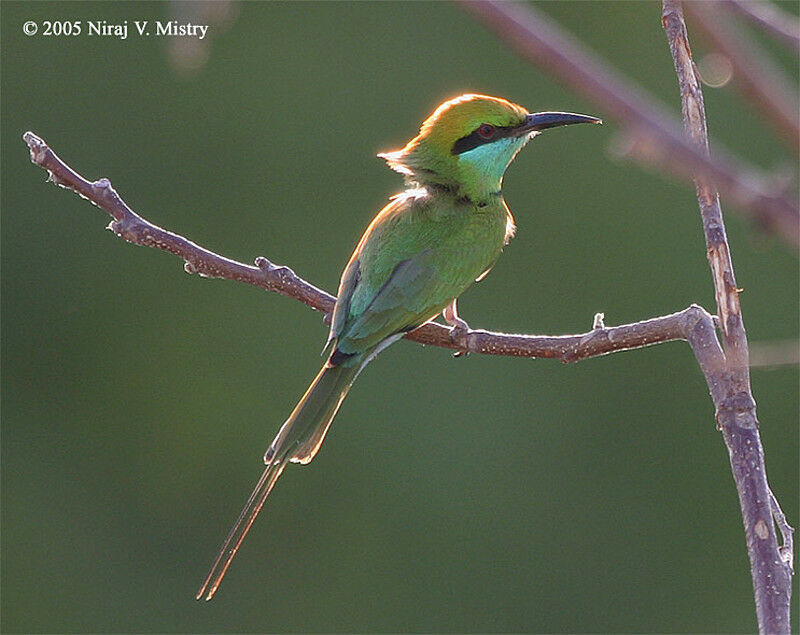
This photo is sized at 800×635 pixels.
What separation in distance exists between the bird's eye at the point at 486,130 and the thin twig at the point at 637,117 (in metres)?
1.67

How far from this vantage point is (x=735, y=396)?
3.31 ft

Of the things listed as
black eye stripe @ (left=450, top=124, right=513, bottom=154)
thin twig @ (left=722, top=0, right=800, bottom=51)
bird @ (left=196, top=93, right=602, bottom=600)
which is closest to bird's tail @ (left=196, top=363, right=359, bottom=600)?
bird @ (left=196, top=93, right=602, bottom=600)

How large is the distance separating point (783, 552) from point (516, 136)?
1.09 meters

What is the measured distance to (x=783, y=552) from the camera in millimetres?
962

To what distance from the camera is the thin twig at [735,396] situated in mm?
888

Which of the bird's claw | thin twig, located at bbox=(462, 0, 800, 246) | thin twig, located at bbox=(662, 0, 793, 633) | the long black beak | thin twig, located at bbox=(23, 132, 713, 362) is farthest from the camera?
the long black beak

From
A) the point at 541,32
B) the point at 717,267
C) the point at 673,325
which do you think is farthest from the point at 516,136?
the point at 541,32

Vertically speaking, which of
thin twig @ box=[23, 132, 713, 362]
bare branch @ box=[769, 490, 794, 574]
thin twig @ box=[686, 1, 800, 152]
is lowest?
thin twig @ box=[686, 1, 800, 152]

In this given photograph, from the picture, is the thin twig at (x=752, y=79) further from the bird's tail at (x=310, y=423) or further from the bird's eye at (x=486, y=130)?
the bird's eye at (x=486, y=130)

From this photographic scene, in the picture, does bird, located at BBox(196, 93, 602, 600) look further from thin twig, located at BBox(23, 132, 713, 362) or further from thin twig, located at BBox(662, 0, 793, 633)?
thin twig, located at BBox(662, 0, 793, 633)

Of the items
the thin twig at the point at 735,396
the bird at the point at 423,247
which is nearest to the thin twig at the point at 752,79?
the thin twig at the point at 735,396

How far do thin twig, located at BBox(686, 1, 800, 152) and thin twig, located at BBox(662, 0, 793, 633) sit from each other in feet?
2.22

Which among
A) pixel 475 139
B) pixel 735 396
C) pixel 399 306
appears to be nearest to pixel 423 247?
pixel 399 306

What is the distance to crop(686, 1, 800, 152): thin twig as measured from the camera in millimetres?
240
